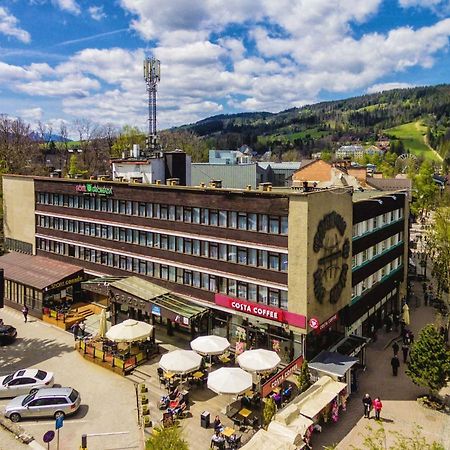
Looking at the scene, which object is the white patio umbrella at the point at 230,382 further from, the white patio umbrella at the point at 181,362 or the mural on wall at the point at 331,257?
the mural on wall at the point at 331,257

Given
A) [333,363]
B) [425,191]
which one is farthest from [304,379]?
[425,191]

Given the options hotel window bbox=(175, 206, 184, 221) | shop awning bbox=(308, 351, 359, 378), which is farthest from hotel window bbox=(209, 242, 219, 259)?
shop awning bbox=(308, 351, 359, 378)

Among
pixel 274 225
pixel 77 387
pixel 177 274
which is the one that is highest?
pixel 274 225

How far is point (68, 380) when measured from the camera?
102ft

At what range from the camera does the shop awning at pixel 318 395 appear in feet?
80.3

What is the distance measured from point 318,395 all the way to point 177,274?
1632cm

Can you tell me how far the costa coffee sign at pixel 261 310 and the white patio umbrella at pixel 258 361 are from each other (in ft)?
8.95

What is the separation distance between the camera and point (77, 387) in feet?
99.1

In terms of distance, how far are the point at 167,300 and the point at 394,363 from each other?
17770 mm

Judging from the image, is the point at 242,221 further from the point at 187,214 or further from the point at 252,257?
the point at 187,214

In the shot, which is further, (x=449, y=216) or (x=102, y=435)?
(x=449, y=216)

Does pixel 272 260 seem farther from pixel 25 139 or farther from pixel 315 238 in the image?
pixel 25 139

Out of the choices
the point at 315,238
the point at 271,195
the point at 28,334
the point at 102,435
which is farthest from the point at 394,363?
the point at 28,334

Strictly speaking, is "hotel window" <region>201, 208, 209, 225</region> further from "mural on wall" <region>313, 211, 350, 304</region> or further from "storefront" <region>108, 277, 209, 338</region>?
"mural on wall" <region>313, 211, 350, 304</region>
